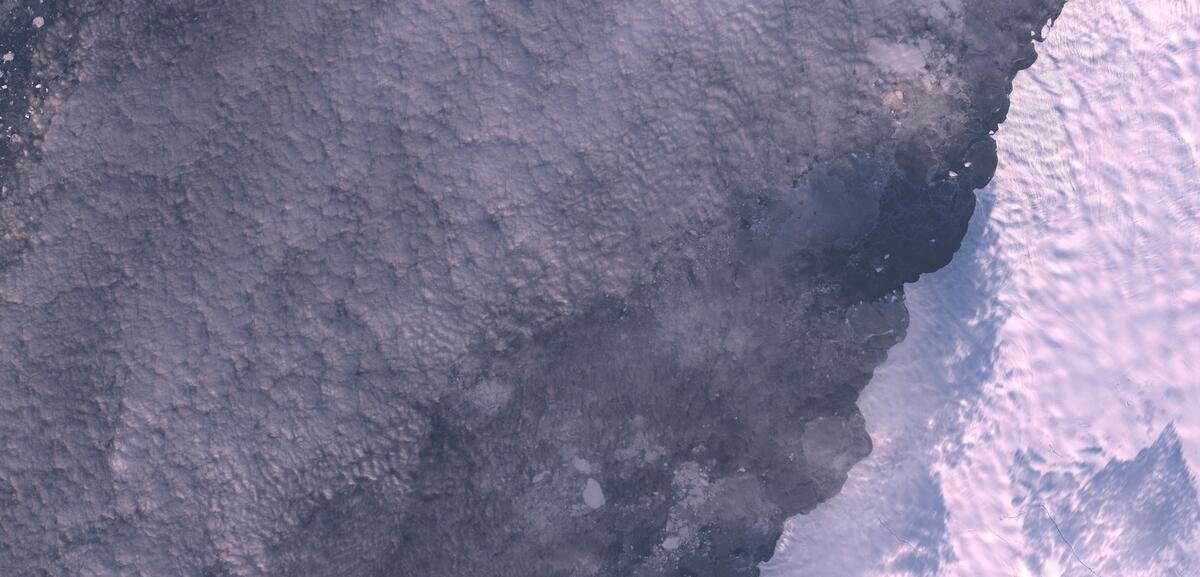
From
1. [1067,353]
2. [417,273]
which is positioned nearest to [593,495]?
[417,273]

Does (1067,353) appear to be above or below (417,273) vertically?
below

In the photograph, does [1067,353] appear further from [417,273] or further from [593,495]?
[417,273]

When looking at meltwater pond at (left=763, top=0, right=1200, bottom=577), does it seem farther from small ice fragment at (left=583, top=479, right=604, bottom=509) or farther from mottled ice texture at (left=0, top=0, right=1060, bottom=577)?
small ice fragment at (left=583, top=479, right=604, bottom=509)

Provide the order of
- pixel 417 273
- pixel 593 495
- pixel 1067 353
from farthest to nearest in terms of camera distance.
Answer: pixel 1067 353
pixel 593 495
pixel 417 273

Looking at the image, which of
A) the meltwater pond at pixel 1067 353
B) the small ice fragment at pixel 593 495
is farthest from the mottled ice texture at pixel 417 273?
the meltwater pond at pixel 1067 353

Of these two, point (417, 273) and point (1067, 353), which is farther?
point (1067, 353)

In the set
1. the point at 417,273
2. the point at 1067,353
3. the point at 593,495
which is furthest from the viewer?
the point at 1067,353

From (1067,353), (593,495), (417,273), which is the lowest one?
(593,495)

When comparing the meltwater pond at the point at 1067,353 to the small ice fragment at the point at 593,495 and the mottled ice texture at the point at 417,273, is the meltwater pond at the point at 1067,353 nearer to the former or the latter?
the mottled ice texture at the point at 417,273
